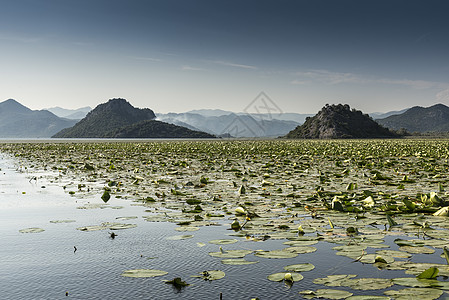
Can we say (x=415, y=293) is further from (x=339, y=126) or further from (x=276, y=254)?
(x=339, y=126)

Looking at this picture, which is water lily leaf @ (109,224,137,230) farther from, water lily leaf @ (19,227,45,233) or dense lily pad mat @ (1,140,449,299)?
water lily leaf @ (19,227,45,233)

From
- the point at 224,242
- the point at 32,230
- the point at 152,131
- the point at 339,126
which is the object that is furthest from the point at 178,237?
the point at 152,131

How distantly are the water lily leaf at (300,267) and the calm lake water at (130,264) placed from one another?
57 millimetres

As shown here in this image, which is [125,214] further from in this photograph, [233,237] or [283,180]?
[283,180]

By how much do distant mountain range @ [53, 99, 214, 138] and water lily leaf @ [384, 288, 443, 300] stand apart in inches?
5696

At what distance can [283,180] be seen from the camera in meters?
10.6

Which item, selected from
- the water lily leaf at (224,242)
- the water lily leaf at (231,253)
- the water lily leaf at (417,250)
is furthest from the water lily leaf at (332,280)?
the water lily leaf at (224,242)

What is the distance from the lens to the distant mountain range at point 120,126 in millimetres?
147500

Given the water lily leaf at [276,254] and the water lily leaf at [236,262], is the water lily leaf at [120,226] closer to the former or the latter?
the water lily leaf at [236,262]

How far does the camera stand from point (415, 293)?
2.81 m

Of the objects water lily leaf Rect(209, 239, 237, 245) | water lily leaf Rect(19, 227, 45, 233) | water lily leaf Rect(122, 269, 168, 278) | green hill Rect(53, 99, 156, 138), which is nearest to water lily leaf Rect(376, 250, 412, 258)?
water lily leaf Rect(209, 239, 237, 245)

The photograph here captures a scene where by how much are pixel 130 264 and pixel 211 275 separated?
946mm

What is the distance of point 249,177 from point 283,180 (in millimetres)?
1262

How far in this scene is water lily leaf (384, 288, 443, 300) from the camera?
2.73 m
